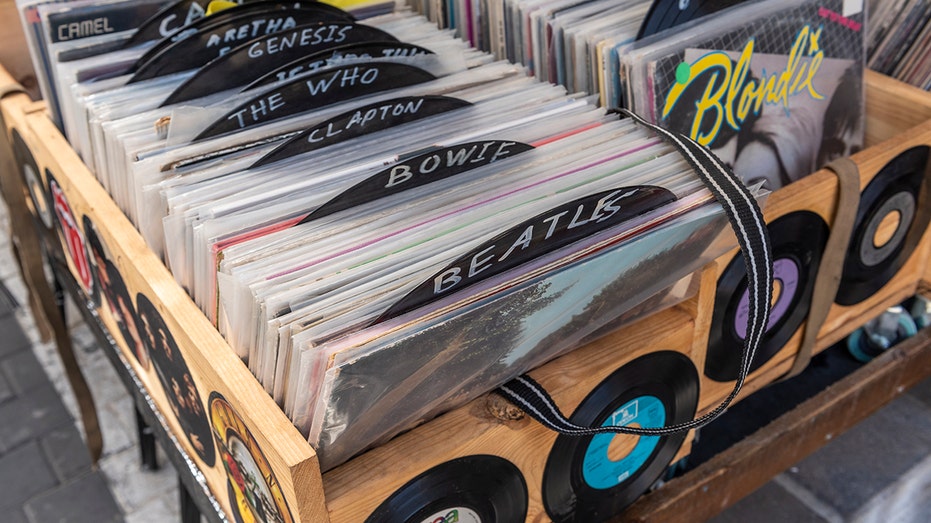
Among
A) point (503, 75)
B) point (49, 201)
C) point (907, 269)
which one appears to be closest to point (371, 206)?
point (503, 75)

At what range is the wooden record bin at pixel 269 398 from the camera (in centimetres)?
67

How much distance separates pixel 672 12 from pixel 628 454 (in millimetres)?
509

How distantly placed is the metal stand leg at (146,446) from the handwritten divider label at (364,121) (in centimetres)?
109

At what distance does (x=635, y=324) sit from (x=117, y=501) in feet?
4.46

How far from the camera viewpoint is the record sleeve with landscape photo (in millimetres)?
905

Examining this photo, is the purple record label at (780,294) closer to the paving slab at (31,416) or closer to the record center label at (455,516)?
the record center label at (455,516)

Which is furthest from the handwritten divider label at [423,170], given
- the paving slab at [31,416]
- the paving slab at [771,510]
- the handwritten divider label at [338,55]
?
the paving slab at [31,416]

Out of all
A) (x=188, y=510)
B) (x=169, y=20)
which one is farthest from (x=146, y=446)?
(x=169, y=20)

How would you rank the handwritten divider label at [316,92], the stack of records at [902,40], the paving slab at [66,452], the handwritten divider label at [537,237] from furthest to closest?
the paving slab at [66,452]
the stack of records at [902,40]
the handwritten divider label at [316,92]
the handwritten divider label at [537,237]

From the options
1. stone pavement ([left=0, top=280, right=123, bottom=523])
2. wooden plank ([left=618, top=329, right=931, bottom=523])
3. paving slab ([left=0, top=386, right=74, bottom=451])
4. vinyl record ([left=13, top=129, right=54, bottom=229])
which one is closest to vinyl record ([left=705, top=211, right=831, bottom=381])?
wooden plank ([left=618, top=329, right=931, bottom=523])

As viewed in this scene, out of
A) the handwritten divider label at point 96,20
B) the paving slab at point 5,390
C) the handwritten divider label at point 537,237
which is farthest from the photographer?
the paving slab at point 5,390

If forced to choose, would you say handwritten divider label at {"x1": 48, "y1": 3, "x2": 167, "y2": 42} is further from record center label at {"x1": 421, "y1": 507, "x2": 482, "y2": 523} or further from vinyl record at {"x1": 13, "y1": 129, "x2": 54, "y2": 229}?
record center label at {"x1": 421, "y1": 507, "x2": 482, "y2": 523}

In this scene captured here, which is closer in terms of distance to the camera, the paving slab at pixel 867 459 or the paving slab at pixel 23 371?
the paving slab at pixel 867 459

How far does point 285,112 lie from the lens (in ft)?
2.92
